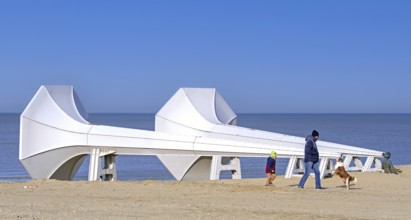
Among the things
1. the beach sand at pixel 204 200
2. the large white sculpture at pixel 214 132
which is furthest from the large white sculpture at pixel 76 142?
the beach sand at pixel 204 200

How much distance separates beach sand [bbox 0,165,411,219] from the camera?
11.1 m

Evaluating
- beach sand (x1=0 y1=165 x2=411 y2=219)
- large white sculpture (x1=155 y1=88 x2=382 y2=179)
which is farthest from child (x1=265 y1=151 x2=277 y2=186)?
large white sculpture (x1=155 y1=88 x2=382 y2=179)

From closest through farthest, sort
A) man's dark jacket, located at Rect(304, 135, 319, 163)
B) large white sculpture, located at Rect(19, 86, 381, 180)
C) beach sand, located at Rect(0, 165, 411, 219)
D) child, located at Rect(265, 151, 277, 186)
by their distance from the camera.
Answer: beach sand, located at Rect(0, 165, 411, 219) < man's dark jacket, located at Rect(304, 135, 319, 163) < child, located at Rect(265, 151, 277, 186) < large white sculpture, located at Rect(19, 86, 381, 180)

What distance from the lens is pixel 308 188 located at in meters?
16.2

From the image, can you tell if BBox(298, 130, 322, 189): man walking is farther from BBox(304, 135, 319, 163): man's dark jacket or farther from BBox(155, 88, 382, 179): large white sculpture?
BBox(155, 88, 382, 179): large white sculpture

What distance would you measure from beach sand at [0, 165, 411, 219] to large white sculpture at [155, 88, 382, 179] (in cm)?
217

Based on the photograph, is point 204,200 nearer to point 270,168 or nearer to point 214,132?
point 270,168

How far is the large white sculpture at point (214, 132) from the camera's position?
20688 millimetres

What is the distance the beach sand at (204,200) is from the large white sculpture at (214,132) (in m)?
2.17

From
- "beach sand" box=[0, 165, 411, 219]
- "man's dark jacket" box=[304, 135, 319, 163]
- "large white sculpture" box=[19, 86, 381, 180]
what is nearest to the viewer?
"beach sand" box=[0, 165, 411, 219]

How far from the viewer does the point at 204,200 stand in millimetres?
13375

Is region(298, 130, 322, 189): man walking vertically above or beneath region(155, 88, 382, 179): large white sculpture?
beneath

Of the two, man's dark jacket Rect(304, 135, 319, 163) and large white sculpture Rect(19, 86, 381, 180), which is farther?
large white sculpture Rect(19, 86, 381, 180)

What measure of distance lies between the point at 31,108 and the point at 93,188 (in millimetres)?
8164
